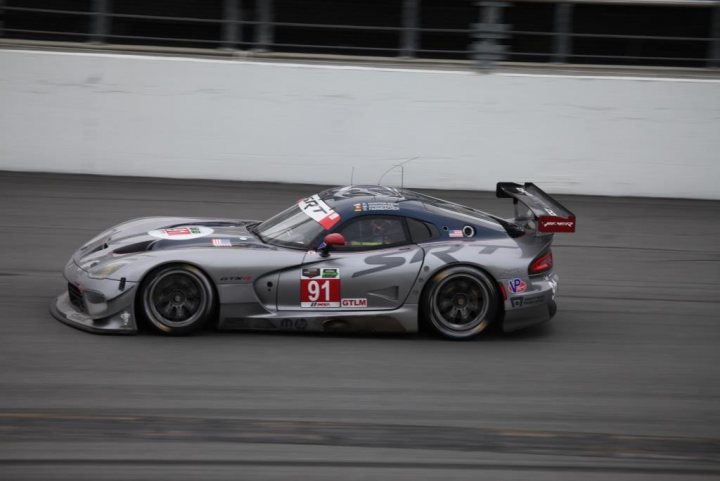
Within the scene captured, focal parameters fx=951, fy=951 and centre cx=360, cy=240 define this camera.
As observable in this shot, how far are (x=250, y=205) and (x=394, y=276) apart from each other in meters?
5.54

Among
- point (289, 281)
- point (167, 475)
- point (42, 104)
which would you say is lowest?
point (167, 475)

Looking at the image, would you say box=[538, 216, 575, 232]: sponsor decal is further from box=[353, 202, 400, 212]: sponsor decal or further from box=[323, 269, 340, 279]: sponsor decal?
box=[323, 269, 340, 279]: sponsor decal

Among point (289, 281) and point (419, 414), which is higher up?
point (289, 281)

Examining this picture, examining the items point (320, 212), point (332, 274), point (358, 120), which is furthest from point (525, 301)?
point (358, 120)

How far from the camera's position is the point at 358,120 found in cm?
1417

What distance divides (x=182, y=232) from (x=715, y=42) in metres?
10.3

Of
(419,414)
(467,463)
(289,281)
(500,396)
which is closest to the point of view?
(467,463)

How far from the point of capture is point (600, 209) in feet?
44.8

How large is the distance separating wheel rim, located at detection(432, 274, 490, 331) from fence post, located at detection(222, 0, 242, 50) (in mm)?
8113

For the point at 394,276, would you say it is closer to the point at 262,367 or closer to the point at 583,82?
the point at 262,367

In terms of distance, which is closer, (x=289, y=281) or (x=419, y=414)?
(x=419, y=414)

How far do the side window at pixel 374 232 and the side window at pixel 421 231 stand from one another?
0.25 feet

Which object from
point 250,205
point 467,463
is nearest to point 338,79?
→ point 250,205

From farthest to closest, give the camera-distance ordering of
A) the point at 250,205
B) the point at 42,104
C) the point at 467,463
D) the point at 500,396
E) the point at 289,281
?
1. the point at 42,104
2. the point at 250,205
3. the point at 289,281
4. the point at 500,396
5. the point at 467,463
